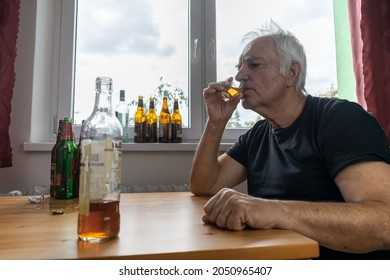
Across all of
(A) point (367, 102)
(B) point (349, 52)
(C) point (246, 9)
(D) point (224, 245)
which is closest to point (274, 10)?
(C) point (246, 9)

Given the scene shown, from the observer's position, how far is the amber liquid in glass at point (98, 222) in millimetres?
447

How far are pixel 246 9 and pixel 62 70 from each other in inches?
47.6

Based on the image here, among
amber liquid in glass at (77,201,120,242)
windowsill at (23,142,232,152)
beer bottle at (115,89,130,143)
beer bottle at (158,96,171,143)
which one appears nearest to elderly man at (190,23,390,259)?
Result: amber liquid in glass at (77,201,120,242)

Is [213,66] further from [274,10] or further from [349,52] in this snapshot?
[349,52]

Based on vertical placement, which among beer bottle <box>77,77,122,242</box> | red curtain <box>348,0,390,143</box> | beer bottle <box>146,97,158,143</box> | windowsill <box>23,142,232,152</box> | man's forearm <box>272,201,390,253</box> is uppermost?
red curtain <box>348,0,390,143</box>

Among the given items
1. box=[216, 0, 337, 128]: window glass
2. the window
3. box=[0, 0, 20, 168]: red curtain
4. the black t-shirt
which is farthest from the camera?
box=[216, 0, 337, 128]: window glass

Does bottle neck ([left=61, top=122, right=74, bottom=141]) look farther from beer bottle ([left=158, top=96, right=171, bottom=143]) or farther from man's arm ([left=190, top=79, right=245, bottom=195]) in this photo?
beer bottle ([left=158, top=96, right=171, bottom=143])

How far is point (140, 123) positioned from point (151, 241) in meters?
1.25

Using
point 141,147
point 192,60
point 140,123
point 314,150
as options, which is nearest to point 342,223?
point 314,150

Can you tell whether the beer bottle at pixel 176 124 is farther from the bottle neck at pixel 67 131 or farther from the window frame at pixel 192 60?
the bottle neck at pixel 67 131

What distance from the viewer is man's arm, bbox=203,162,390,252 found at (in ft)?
1.78

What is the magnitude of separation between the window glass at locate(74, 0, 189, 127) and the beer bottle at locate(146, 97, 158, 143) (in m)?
0.06

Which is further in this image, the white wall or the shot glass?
the white wall
